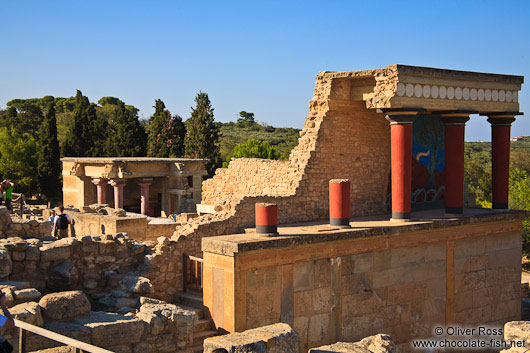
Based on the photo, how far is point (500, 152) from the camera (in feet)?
47.9

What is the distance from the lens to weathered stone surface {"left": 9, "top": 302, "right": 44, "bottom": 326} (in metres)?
6.42

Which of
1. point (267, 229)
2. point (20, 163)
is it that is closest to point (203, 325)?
point (267, 229)

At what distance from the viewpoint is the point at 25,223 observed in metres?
11.0

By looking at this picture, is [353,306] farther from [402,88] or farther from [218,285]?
[402,88]

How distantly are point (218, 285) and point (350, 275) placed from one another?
8.61 feet

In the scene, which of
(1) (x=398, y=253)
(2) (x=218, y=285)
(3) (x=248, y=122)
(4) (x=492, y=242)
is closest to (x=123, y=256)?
(2) (x=218, y=285)

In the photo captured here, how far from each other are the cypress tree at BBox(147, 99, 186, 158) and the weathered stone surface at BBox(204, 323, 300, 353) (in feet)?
111

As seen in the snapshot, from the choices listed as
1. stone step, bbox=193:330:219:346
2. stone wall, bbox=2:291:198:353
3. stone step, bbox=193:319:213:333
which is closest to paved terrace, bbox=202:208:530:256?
stone step, bbox=193:319:213:333

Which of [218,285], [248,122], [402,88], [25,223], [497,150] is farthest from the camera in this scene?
[248,122]

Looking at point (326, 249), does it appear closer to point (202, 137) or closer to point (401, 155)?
point (401, 155)

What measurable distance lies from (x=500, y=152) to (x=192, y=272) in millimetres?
8424

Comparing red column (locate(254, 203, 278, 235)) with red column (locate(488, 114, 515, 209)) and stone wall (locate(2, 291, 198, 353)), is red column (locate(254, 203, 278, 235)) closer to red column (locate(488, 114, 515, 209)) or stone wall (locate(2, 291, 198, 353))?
stone wall (locate(2, 291, 198, 353))

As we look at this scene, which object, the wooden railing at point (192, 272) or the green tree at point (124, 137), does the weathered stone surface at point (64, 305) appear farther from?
the green tree at point (124, 137)

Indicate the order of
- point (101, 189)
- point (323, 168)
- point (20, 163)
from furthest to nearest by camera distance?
point (20, 163) < point (101, 189) < point (323, 168)
